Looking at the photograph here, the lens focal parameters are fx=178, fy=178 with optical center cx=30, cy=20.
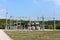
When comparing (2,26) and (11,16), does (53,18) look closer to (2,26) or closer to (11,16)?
(11,16)

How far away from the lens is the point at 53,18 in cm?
4100

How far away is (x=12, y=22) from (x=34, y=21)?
7.30 m

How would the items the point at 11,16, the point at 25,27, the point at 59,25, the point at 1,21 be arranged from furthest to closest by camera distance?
the point at 1,21, the point at 59,25, the point at 25,27, the point at 11,16

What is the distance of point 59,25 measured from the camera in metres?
45.9

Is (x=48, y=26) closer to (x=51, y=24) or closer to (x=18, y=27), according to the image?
(x=51, y=24)

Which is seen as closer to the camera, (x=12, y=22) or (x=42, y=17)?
(x=42, y=17)

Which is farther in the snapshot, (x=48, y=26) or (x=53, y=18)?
(x=48, y=26)

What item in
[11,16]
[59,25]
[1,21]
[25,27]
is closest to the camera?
[11,16]

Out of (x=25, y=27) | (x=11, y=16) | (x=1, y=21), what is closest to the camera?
(x=11, y=16)

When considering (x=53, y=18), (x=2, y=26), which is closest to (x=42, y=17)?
(x=53, y=18)

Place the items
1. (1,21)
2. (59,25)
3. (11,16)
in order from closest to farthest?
(11,16) < (59,25) < (1,21)

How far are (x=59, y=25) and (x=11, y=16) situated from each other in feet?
44.4

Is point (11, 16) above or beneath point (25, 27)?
above

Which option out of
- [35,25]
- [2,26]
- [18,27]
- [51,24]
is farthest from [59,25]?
[2,26]
